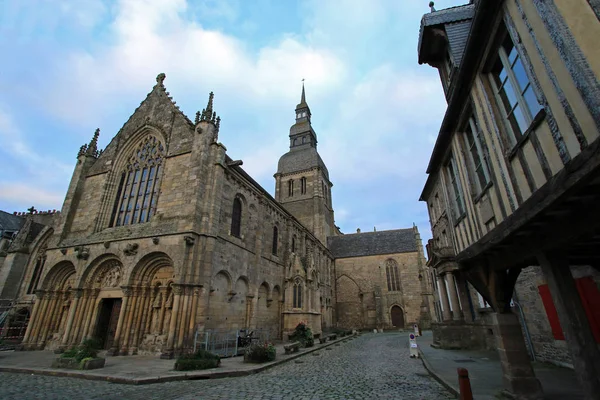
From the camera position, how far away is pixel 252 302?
49.4 feet

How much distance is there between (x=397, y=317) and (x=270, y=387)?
28.5 metres

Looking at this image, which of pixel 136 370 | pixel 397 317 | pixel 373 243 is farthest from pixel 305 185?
pixel 136 370

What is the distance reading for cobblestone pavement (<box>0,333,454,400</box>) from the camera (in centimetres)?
570

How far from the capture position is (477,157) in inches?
245

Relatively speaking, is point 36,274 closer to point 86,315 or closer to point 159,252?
point 86,315

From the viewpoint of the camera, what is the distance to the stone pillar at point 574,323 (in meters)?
3.32

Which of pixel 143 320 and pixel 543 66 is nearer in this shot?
pixel 543 66

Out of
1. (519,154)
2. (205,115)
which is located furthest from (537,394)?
(205,115)

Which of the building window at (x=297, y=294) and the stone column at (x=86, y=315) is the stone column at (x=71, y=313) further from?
the building window at (x=297, y=294)

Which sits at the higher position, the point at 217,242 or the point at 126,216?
the point at 126,216

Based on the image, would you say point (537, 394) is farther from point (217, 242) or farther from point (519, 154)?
point (217, 242)

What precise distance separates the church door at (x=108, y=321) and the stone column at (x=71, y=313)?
1.08 meters

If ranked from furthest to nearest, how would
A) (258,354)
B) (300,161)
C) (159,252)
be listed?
(300,161)
(159,252)
(258,354)

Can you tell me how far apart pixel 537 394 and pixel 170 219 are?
1281 cm
